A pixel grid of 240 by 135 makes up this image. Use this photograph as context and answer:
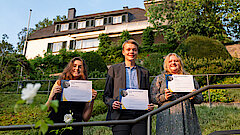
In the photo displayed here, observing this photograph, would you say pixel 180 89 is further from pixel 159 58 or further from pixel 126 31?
pixel 126 31

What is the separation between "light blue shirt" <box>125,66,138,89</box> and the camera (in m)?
2.68

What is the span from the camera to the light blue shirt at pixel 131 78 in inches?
106

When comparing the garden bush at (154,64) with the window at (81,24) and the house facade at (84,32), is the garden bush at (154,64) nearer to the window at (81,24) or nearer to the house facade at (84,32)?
the house facade at (84,32)

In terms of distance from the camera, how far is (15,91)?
11.9 meters

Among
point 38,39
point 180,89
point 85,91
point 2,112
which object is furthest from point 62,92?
point 38,39

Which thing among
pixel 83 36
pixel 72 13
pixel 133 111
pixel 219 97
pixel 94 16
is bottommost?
pixel 133 111

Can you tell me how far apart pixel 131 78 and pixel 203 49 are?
10.2m

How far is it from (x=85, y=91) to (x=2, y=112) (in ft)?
Answer: 20.6

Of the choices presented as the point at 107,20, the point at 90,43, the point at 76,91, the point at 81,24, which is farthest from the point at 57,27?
the point at 76,91

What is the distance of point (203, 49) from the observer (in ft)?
38.5

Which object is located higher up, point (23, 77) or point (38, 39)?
point (38, 39)

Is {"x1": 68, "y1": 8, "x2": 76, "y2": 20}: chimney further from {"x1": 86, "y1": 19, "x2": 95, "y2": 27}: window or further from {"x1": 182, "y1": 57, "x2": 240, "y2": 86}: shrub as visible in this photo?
{"x1": 182, "y1": 57, "x2": 240, "y2": 86}: shrub

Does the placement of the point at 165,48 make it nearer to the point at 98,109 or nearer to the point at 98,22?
the point at 98,109

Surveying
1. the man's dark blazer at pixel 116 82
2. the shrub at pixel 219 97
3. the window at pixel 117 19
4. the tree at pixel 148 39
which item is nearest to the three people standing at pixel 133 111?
the man's dark blazer at pixel 116 82
